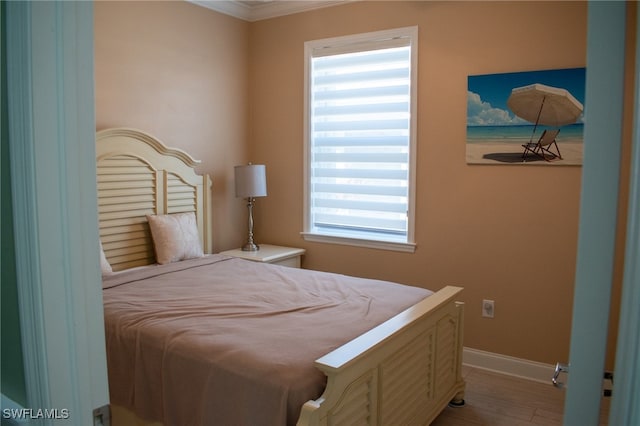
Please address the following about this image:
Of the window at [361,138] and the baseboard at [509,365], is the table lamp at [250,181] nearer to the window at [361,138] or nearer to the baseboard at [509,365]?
the window at [361,138]

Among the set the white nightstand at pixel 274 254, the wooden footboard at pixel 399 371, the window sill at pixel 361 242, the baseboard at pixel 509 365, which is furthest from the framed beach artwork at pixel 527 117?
the white nightstand at pixel 274 254

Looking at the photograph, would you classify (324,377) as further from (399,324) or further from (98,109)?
(98,109)

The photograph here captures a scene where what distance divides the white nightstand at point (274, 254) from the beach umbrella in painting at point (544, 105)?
2029 millimetres

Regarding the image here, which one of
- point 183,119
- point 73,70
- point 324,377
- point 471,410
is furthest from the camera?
point 183,119

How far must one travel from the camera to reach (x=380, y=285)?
3.21 meters

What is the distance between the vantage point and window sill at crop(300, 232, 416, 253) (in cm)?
406

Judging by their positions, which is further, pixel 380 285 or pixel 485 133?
pixel 485 133

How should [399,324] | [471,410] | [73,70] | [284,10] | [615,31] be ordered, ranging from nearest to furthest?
1. [615,31]
2. [73,70]
3. [399,324]
4. [471,410]
5. [284,10]

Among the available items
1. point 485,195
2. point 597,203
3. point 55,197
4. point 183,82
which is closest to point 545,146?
point 485,195

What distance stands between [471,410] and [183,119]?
9.69 feet

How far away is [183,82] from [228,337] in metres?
2.56

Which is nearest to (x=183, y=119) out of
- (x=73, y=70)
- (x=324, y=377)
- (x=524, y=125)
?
(x=524, y=125)

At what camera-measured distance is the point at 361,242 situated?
168 inches

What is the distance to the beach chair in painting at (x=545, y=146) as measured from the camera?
343cm
